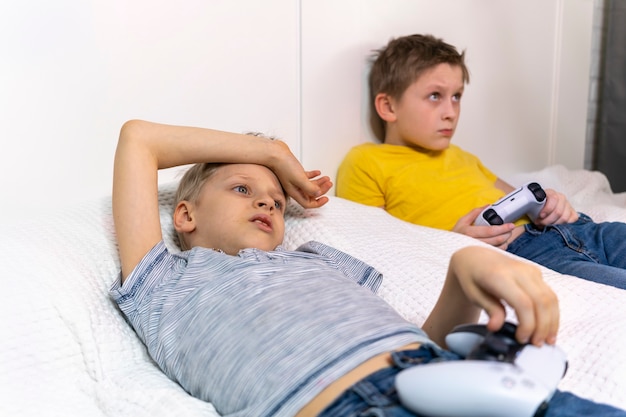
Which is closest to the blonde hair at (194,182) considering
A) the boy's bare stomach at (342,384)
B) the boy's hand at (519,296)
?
the boy's bare stomach at (342,384)

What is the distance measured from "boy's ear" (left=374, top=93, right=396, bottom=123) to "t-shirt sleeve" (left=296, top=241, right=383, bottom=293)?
2.28 ft

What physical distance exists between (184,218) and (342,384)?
49cm

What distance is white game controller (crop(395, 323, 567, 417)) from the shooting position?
26.2 inches

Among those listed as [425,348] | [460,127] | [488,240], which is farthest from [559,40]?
[425,348]

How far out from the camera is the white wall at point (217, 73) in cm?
128

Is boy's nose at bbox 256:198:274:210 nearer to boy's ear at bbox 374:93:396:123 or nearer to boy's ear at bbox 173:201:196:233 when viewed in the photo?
boy's ear at bbox 173:201:196:233

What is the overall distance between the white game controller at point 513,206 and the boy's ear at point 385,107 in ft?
1.21

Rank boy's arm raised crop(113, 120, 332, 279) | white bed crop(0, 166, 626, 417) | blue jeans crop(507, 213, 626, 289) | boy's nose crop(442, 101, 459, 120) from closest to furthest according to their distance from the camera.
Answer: white bed crop(0, 166, 626, 417)
boy's arm raised crop(113, 120, 332, 279)
blue jeans crop(507, 213, 626, 289)
boy's nose crop(442, 101, 459, 120)

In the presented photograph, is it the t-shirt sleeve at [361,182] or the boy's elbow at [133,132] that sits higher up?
the boy's elbow at [133,132]

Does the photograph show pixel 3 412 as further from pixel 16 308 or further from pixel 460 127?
pixel 460 127

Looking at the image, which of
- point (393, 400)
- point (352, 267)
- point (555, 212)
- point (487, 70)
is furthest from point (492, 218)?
point (393, 400)

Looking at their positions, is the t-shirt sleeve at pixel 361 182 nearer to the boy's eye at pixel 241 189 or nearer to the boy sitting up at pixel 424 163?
the boy sitting up at pixel 424 163

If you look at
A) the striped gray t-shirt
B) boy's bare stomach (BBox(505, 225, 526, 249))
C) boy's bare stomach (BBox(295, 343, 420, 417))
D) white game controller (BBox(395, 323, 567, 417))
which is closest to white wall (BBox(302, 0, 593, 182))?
boy's bare stomach (BBox(505, 225, 526, 249))

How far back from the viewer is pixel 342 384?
840 mm
